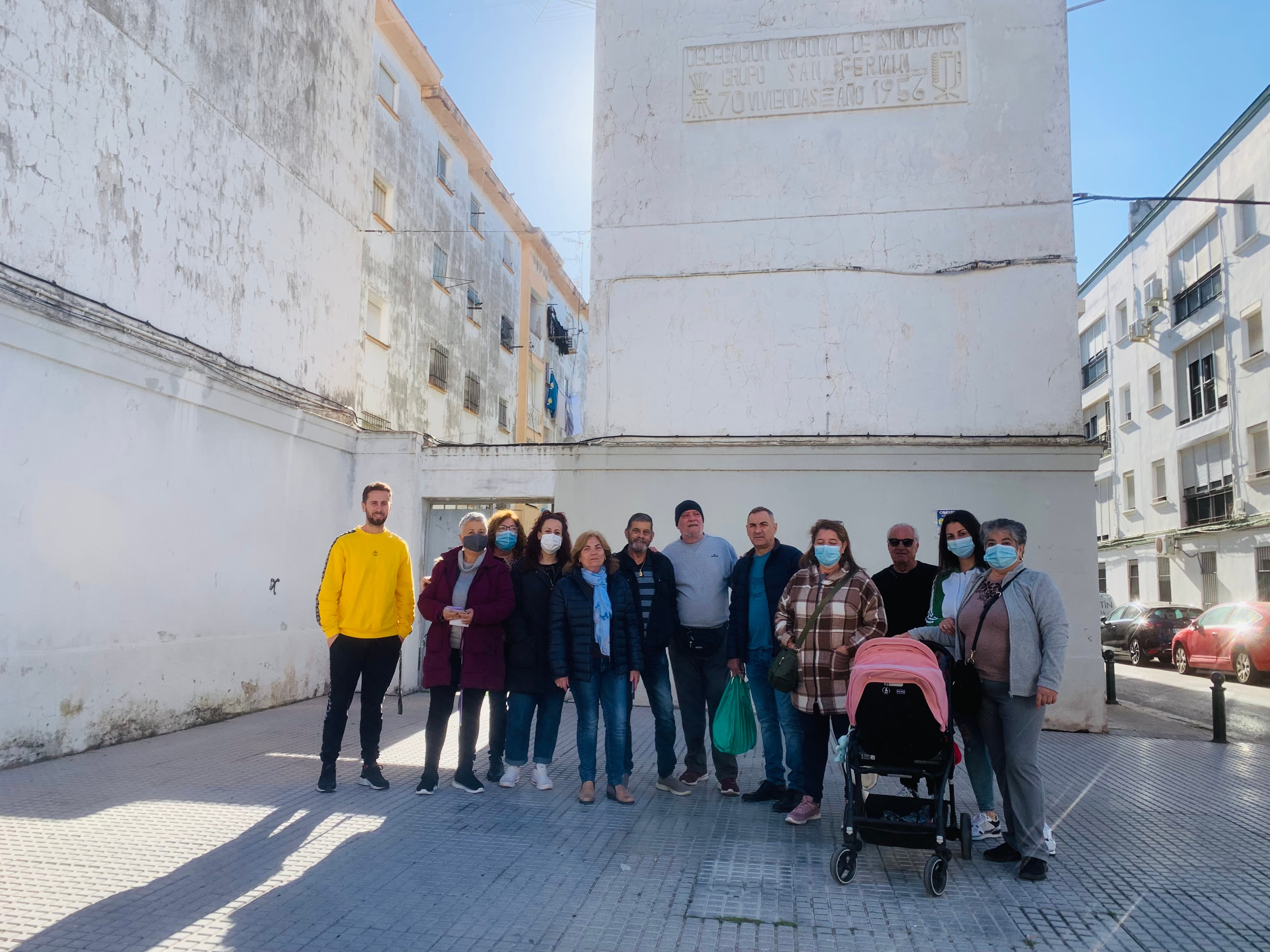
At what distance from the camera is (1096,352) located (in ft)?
112

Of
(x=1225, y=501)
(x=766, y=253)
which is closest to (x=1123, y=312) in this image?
(x=1225, y=501)

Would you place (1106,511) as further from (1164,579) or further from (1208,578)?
(1208,578)

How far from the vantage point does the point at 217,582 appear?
9.48m

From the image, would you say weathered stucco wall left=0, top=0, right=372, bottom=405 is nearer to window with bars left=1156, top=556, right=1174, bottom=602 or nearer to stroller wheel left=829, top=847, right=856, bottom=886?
stroller wheel left=829, top=847, right=856, bottom=886

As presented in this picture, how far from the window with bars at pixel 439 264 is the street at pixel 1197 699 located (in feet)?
52.4

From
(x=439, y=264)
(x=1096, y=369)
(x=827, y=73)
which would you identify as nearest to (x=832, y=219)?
(x=827, y=73)

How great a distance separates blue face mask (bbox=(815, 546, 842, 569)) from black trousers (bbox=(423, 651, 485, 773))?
2533mm

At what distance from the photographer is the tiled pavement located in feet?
12.8

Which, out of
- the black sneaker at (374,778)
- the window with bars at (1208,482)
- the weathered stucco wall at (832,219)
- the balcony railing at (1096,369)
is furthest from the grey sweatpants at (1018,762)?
the balcony railing at (1096,369)

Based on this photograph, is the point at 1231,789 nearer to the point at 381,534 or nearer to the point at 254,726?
the point at 381,534

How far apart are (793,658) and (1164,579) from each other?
26890 millimetres

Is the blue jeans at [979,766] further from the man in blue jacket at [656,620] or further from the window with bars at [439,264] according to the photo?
the window with bars at [439,264]

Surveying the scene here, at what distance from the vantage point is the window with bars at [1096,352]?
108 feet

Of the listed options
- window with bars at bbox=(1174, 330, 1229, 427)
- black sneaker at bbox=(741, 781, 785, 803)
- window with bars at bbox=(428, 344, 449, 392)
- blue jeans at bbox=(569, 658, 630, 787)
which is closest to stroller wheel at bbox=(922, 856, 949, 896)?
black sneaker at bbox=(741, 781, 785, 803)
